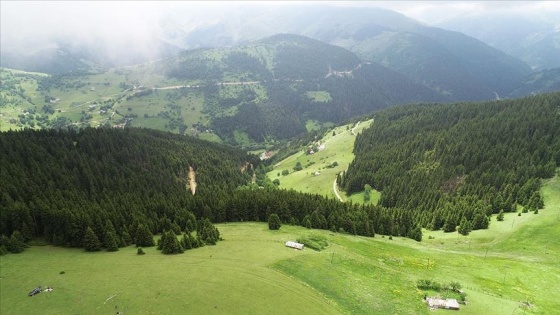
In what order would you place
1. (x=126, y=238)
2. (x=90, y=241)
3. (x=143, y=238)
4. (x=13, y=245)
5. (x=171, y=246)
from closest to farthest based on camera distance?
(x=13, y=245)
(x=171, y=246)
(x=90, y=241)
(x=143, y=238)
(x=126, y=238)

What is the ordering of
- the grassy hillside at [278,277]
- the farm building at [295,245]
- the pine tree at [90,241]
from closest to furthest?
the grassy hillside at [278,277]
the pine tree at [90,241]
the farm building at [295,245]

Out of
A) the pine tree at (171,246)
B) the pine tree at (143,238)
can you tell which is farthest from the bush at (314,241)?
the pine tree at (143,238)

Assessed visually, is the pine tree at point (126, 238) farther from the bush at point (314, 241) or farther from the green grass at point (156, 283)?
the bush at point (314, 241)

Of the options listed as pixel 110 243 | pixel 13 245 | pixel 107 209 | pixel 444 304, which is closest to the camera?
pixel 444 304

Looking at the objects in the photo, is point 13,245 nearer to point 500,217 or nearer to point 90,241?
point 90,241

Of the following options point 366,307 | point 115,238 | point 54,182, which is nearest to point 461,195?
point 366,307

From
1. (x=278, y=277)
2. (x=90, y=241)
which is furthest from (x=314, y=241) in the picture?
(x=90, y=241)

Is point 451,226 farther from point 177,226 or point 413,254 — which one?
Answer: point 177,226
